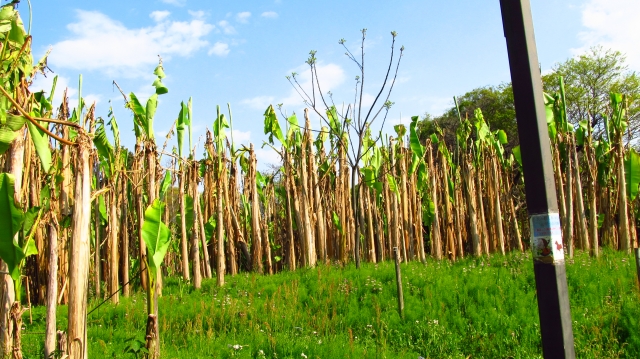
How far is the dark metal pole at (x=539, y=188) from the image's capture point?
9.33 feet

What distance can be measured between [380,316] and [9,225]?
5.21 meters

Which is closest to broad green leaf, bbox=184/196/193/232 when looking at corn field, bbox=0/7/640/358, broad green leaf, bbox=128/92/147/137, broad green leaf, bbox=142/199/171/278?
corn field, bbox=0/7/640/358

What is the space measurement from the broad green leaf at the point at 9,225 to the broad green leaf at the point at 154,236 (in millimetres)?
1124

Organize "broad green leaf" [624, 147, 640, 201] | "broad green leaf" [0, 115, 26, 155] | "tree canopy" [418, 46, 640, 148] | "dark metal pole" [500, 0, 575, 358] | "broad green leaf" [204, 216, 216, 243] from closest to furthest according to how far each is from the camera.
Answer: "dark metal pole" [500, 0, 575, 358] < "broad green leaf" [0, 115, 26, 155] < "broad green leaf" [624, 147, 640, 201] < "broad green leaf" [204, 216, 216, 243] < "tree canopy" [418, 46, 640, 148]

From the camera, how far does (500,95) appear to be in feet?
72.6

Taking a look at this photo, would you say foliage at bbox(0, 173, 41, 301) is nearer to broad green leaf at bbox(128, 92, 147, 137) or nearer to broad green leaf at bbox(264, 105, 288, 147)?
broad green leaf at bbox(128, 92, 147, 137)

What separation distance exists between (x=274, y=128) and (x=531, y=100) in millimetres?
7985

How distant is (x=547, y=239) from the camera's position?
2.90m

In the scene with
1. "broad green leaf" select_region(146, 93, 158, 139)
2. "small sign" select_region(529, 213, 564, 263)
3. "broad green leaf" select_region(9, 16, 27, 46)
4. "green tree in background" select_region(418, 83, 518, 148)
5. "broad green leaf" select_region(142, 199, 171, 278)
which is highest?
"green tree in background" select_region(418, 83, 518, 148)

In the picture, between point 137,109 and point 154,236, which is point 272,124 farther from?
point 154,236

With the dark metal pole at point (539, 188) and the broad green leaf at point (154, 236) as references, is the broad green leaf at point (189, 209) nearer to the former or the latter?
the broad green leaf at point (154, 236)

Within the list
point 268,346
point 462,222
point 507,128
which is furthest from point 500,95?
point 268,346

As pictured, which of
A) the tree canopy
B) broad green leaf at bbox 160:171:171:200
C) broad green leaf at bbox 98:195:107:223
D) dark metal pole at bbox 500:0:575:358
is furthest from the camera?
the tree canopy

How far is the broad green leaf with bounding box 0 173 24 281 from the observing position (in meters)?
3.16
